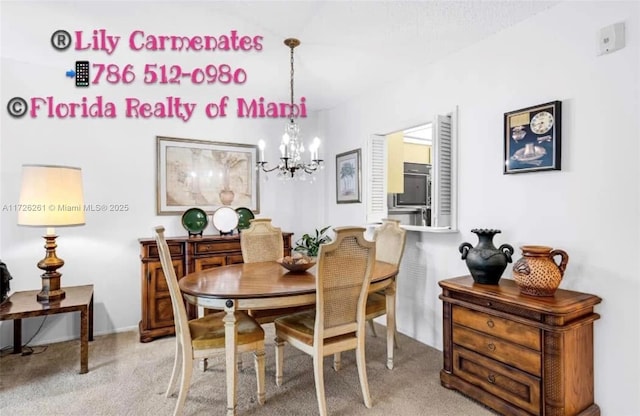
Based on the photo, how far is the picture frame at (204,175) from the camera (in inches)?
147

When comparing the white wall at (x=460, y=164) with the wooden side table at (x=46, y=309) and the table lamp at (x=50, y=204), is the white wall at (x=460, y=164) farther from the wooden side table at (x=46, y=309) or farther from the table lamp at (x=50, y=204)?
the table lamp at (x=50, y=204)

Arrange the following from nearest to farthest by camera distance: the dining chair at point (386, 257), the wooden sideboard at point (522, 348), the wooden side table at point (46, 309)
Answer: the wooden sideboard at point (522, 348) → the wooden side table at point (46, 309) → the dining chair at point (386, 257)

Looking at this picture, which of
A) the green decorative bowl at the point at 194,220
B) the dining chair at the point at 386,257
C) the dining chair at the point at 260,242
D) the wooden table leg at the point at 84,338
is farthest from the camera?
the green decorative bowl at the point at 194,220

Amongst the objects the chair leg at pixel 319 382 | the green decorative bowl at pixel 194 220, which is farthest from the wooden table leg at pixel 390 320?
the green decorative bowl at pixel 194 220

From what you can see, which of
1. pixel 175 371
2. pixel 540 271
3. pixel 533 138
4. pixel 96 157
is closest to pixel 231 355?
pixel 175 371

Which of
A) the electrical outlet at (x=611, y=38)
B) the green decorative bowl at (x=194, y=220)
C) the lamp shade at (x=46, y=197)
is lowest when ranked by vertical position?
the green decorative bowl at (x=194, y=220)

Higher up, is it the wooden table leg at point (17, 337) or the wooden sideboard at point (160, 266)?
the wooden sideboard at point (160, 266)

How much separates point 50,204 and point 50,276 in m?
0.59

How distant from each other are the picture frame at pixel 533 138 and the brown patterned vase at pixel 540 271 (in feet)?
1.88

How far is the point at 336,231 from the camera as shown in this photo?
2018 millimetres

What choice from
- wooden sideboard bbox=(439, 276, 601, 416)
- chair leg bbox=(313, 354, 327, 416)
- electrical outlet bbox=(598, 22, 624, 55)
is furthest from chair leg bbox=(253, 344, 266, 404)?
electrical outlet bbox=(598, 22, 624, 55)

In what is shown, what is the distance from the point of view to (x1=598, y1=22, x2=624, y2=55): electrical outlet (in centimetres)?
193

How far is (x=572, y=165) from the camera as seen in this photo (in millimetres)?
2141

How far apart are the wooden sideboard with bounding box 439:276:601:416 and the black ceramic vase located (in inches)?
2.3
